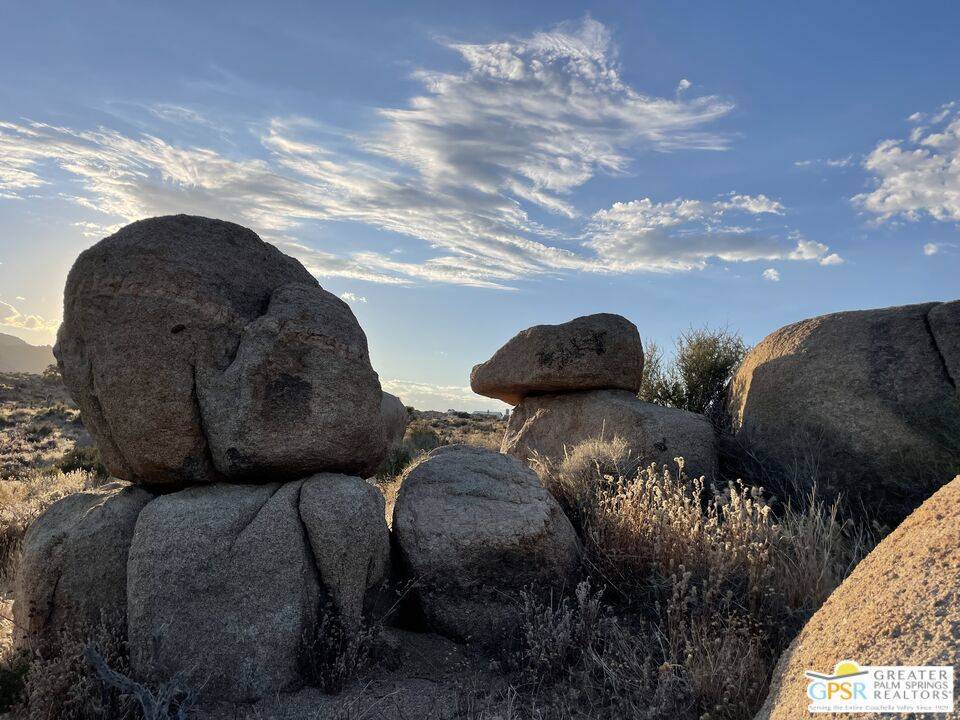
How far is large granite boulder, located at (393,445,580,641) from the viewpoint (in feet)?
19.6

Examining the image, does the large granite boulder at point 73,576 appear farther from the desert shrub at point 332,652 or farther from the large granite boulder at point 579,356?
the large granite boulder at point 579,356

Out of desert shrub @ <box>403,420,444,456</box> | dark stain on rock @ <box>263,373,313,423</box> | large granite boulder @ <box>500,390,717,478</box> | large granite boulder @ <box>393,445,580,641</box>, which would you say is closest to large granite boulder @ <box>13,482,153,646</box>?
dark stain on rock @ <box>263,373,313,423</box>

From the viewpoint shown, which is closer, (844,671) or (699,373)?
(844,671)

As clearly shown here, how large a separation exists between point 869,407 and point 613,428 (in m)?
3.28

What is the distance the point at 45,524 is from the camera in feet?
19.5

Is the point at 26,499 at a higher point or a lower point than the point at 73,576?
lower

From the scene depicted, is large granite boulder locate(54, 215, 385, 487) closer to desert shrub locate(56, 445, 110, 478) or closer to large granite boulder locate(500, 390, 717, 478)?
large granite boulder locate(500, 390, 717, 478)

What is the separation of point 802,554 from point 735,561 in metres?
0.53

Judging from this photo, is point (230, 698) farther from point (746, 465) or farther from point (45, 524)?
point (746, 465)

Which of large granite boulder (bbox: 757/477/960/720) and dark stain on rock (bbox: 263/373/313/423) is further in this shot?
dark stain on rock (bbox: 263/373/313/423)

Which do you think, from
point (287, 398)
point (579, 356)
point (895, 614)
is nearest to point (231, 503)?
point (287, 398)

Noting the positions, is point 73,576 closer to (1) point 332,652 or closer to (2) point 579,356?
(1) point 332,652

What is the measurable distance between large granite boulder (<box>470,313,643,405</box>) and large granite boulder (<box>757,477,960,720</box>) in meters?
6.84

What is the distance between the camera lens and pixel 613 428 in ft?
33.4
